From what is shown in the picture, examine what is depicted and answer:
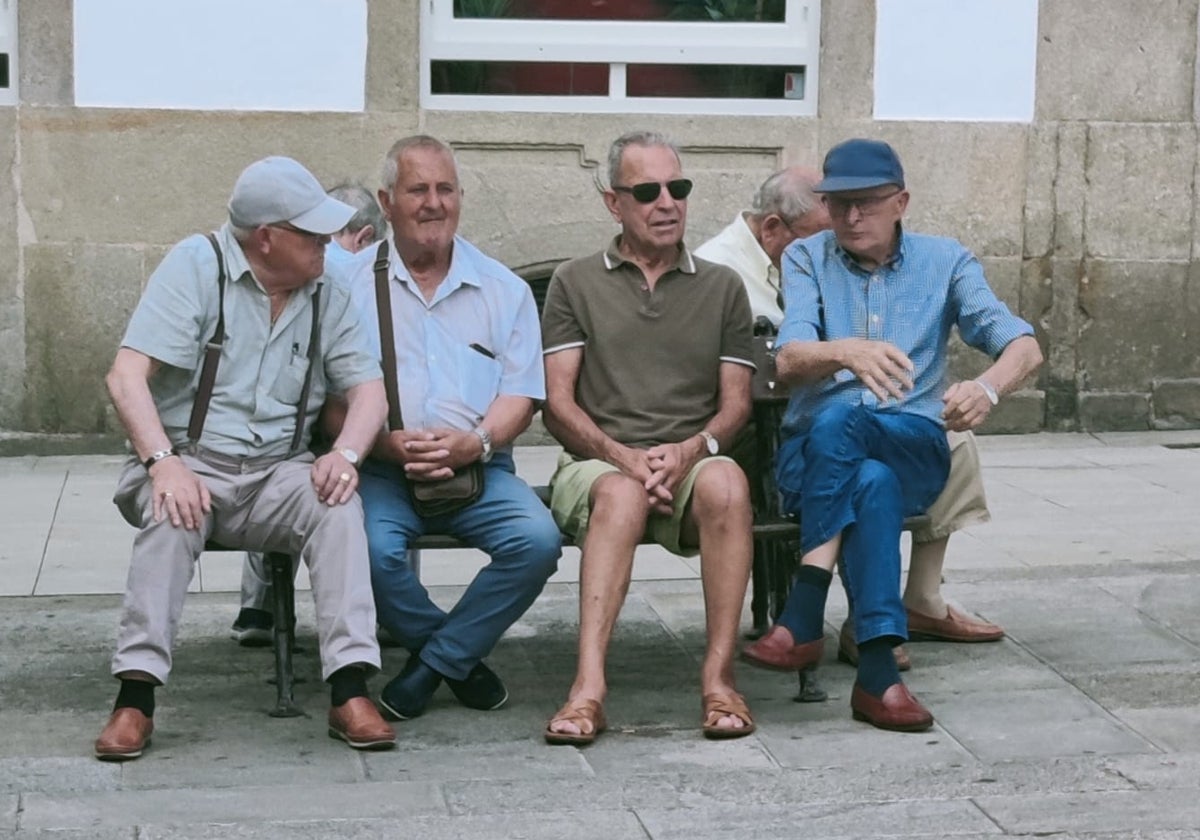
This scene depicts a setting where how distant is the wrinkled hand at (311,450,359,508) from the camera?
5.38 meters

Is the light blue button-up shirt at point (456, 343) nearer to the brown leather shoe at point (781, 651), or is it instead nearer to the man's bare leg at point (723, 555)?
the man's bare leg at point (723, 555)

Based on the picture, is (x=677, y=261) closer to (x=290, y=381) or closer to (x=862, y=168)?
(x=862, y=168)

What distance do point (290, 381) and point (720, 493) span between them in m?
1.10

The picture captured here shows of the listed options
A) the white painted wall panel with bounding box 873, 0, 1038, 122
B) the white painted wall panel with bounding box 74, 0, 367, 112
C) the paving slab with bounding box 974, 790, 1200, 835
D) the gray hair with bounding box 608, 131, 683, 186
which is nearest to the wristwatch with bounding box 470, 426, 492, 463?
the gray hair with bounding box 608, 131, 683, 186

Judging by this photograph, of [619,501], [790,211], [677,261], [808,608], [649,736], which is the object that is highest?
[790,211]

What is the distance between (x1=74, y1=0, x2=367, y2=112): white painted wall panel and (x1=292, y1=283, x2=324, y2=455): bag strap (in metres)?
4.03

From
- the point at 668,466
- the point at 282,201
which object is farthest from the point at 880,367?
the point at 282,201

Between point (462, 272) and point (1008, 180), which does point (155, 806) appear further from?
point (1008, 180)

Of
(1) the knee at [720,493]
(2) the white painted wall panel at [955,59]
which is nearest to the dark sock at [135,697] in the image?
(1) the knee at [720,493]

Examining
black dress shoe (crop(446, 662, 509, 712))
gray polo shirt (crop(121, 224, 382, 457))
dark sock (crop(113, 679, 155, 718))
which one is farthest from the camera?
black dress shoe (crop(446, 662, 509, 712))

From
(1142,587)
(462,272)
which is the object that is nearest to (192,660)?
(462,272)

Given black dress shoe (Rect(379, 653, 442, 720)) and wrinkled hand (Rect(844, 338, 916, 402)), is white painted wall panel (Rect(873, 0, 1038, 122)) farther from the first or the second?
black dress shoe (Rect(379, 653, 442, 720))

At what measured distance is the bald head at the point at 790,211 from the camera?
639 cm

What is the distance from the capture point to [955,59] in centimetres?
988
